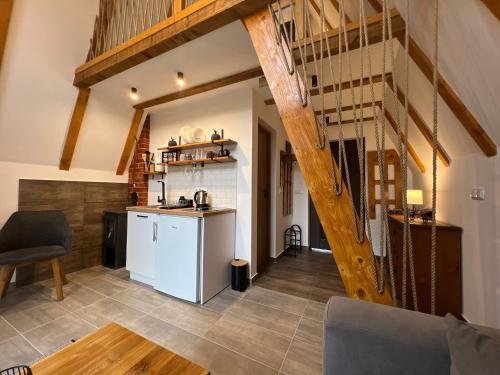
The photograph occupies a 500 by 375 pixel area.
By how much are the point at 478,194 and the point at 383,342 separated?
5.56 feet

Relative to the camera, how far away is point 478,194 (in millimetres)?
1634

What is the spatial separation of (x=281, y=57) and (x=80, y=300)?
296cm

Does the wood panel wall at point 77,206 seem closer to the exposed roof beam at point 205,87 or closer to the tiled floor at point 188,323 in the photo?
the tiled floor at point 188,323

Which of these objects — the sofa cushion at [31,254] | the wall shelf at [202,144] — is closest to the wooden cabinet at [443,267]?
the wall shelf at [202,144]

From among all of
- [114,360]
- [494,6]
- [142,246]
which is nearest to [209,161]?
[142,246]

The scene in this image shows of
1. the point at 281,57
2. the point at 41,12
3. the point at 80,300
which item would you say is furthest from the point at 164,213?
the point at 41,12

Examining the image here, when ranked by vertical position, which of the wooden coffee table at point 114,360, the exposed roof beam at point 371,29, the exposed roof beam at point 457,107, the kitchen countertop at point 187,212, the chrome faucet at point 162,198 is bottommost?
the wooden coffee table at point 114,360

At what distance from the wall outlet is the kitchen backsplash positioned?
226 centimetres

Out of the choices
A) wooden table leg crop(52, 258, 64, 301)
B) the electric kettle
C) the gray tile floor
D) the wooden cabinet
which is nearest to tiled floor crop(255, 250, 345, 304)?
the gray tile floor

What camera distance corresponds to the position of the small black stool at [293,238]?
4125 mm

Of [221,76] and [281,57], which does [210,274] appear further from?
[221,76]

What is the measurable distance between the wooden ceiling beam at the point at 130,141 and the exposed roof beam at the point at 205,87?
163mm

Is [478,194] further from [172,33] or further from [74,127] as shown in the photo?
[74,127]

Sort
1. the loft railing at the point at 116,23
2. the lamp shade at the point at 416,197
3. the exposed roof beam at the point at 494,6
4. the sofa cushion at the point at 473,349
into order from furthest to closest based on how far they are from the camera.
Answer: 1. the lamp shade at the point at 416,197
2. the loft railing at the point at 116,23
3. the exposed roof beam at the point at 494,6
4. the sofa cushion at the point at 473,349
